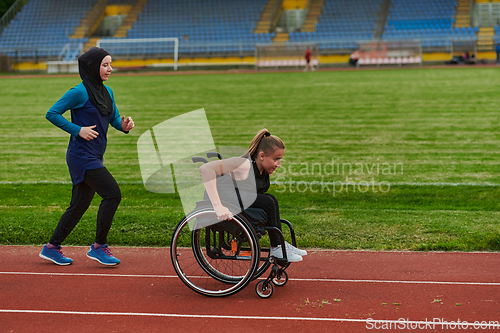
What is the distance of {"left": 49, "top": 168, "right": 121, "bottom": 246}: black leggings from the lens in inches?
178

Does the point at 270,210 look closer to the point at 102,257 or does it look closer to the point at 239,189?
the point at 239,189

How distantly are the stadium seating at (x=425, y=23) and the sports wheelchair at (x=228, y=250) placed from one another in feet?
125

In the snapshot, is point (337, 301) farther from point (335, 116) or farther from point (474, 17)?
point (474, 17)

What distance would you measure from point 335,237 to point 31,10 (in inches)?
2011

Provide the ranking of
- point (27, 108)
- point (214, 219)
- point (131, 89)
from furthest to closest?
point (131, 89) → point (27, 108) → point (214, 219)

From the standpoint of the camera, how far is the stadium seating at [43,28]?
42.3m

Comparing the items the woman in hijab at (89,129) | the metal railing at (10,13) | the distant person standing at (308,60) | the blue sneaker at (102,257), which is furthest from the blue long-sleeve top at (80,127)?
the metal railing at (10,13)

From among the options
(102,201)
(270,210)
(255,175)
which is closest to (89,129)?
(102,201)

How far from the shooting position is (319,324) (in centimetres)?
361

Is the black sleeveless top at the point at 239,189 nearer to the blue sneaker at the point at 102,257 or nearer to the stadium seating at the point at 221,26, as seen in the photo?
the blue sneaker at the point at 102,257

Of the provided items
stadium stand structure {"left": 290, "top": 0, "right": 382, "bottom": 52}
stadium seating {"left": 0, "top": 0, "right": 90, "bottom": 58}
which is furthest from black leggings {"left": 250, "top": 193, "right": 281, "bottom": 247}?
stadium seating {"left": 0, "top": 0, "right": 90, "bottom": 58}

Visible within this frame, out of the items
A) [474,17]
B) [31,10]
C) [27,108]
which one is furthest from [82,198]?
[31,10]

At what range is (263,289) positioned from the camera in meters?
4.04

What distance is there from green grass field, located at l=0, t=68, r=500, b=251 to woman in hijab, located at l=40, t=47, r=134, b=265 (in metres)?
1.12
